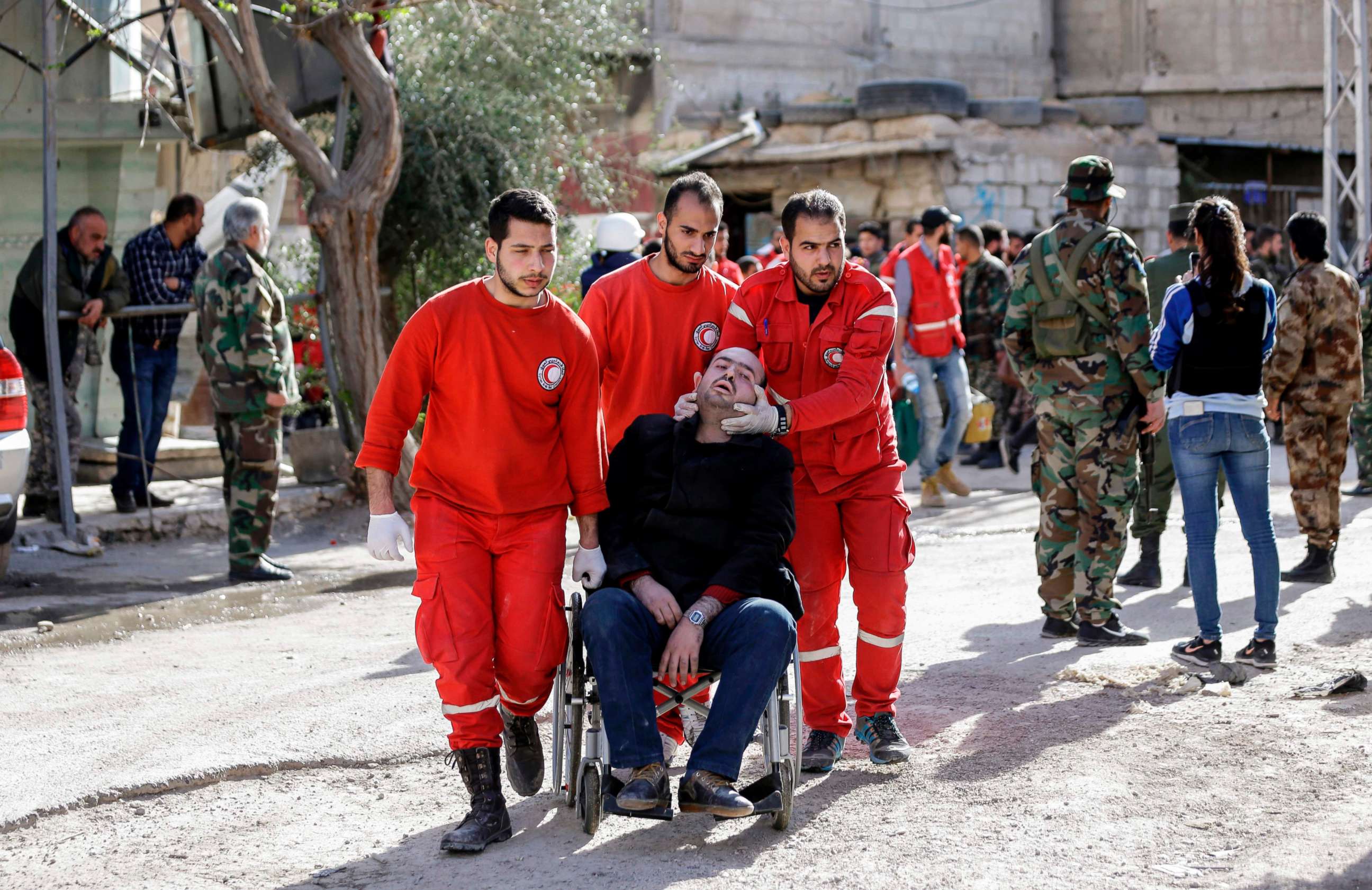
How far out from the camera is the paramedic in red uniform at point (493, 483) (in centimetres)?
416

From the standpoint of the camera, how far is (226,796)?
458 cm

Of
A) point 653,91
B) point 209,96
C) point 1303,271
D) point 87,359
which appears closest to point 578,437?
point 1303,271

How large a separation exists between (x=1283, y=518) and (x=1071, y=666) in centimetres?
422

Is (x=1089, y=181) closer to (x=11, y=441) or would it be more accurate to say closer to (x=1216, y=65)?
(x=11, y=441)

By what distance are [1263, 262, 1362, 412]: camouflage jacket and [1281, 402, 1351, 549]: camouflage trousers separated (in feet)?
0.18

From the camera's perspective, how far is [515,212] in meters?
4.21

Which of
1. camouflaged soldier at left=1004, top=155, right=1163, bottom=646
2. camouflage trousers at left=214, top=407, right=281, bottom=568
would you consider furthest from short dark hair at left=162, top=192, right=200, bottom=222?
camouflaged soldier at left=1004, top=155, right=1163, bottom=646

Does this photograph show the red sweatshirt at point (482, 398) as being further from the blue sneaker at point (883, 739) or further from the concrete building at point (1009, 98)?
the concrete building at point (1009, 98)

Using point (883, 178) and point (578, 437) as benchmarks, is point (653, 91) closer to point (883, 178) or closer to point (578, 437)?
point (883, 178)

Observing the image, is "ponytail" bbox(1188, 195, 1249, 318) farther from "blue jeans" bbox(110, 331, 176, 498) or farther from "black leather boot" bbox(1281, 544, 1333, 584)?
"blue jeans" bbox(110, 331, 176, 498)

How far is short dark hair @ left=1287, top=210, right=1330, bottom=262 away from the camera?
24.4 feet

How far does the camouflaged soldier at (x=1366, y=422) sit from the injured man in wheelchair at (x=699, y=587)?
7.21 metres

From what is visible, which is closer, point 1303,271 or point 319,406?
point 1303,271

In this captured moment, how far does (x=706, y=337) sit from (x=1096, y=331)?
2.05 m
